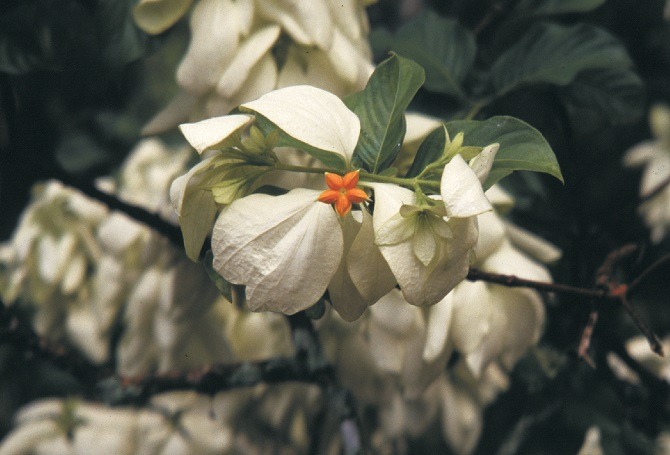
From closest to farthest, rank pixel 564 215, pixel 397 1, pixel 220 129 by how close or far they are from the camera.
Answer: pixel 220 129 < pixel 564 215 < pixel 397 1

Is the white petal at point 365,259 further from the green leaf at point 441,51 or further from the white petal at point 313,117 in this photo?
the green leaf at point 441,51

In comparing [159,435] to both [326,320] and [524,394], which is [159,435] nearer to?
[326,320]

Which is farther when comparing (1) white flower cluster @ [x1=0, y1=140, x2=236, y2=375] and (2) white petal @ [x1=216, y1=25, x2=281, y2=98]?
(1) white flower cluster @ [x1=0, y1=140, x2=236, y2=375]

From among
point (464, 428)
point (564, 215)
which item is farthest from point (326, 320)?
point (564, 215)

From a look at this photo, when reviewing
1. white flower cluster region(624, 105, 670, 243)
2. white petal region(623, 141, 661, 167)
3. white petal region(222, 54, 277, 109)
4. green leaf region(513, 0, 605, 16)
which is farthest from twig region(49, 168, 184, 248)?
white petal region(623, 141, 661, 167)

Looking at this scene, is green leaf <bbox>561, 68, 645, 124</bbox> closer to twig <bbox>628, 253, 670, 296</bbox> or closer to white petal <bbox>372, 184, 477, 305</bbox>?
twig <bbox>628, 253, 670, 296</bbox>

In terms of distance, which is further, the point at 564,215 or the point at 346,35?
the point at 564,215
